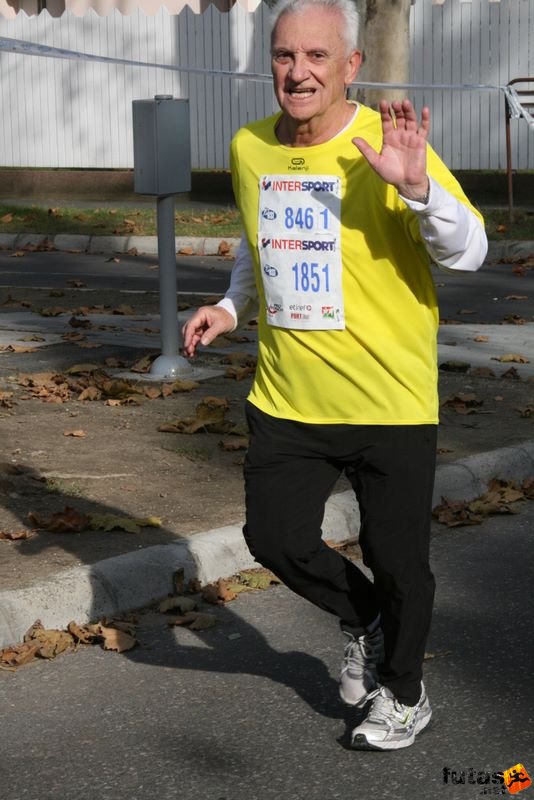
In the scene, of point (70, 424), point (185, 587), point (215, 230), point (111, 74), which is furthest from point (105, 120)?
point (185, 587)

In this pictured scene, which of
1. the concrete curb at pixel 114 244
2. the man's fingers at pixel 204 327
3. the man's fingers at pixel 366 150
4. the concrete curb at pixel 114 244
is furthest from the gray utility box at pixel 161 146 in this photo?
the concrete curb at pixel 114 244

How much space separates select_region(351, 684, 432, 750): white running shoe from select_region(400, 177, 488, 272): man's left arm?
1.15 metres

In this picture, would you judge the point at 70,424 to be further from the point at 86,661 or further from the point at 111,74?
the point at 111,74

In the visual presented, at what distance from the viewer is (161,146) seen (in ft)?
27.0

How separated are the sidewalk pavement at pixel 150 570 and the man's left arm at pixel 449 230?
1914 millimetres

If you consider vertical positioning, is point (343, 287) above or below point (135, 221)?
above

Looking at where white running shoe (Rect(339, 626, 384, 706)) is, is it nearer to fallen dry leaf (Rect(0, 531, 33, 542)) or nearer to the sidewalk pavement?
the sidewalk pavement

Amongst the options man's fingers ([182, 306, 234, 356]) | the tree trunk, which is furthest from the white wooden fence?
man's fingers ([182, 306, 234, 356])

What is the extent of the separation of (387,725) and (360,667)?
10.0 inches

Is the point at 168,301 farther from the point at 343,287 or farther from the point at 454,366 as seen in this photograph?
the point at 343,287

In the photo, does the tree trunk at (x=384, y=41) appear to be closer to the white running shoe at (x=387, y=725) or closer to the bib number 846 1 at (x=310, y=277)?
the bib number 846 1 at (x=310, y=277)

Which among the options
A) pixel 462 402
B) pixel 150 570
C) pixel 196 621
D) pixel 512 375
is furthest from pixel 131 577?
pixel 512 375

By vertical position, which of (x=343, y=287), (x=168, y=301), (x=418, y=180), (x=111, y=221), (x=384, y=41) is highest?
(x=418, y=180)

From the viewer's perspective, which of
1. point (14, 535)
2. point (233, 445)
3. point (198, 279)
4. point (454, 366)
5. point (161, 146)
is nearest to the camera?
point (14, 535)
